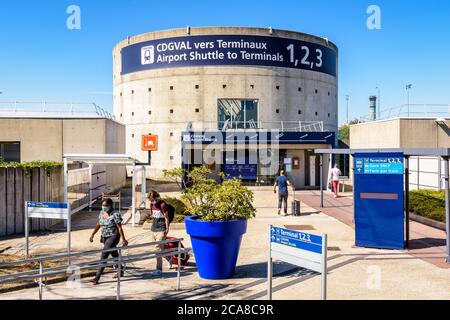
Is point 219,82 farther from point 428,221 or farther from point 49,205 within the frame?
point 49,205

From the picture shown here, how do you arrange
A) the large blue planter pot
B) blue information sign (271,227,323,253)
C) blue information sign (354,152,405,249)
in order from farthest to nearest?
blue information sign (354,152,405,249), the large blue planter pot, blue information sign (271,227,323,253)

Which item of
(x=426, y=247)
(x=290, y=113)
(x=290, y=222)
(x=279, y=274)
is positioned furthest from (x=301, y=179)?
(x=279, y=274)

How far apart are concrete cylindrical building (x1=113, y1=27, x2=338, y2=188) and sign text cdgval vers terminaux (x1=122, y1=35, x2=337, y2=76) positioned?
0.08 m

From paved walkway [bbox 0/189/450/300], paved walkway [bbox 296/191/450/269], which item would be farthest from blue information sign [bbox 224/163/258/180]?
paved walkway [bbox 0/189/450/300]

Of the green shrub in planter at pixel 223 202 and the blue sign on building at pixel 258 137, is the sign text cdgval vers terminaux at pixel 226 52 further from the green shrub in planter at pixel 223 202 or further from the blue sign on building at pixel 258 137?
A: the green shrub in planter at pixel 223 202

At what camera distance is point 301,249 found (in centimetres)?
637

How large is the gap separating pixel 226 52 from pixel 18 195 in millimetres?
26630

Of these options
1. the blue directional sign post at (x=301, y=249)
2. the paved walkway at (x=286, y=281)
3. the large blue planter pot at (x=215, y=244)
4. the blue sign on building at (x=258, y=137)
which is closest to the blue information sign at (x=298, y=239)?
the blue directional sign post at (x=301, y=249)

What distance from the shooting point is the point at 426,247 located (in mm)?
12078

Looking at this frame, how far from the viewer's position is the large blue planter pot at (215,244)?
884 cm

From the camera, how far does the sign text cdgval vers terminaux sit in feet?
125

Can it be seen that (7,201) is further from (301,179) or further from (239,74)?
(239,74)

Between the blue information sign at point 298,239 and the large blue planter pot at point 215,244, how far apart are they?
2074 millimetres

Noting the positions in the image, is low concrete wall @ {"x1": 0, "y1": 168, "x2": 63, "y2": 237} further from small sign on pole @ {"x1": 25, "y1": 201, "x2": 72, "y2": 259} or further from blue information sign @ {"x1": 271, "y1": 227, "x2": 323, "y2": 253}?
blue information sign @ {"x1": 271, "y1": 227, "x2": 323, "y2": 253}
